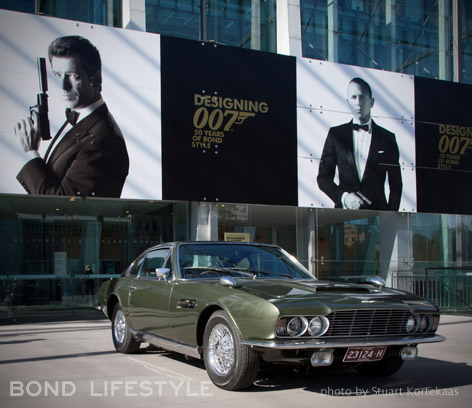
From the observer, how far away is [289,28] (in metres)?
19.0

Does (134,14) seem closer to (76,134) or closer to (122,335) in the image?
(76,134)

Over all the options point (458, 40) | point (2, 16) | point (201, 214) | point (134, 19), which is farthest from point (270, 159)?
point (458, 40)

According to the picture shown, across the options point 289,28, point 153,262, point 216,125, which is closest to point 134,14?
point 216,125

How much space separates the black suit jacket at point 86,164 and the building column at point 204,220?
7.73ft

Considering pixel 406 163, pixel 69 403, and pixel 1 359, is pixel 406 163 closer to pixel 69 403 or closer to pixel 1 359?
pixel 1 359

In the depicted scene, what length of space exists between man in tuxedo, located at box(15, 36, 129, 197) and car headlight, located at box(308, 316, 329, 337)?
10.5 m

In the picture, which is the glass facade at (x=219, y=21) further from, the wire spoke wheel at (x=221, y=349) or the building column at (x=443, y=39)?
the wire spoke wheel at (x=221, y=349)

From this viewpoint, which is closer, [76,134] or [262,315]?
[262,315]

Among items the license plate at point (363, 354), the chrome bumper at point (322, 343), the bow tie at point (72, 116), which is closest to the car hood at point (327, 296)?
the chrome bumper at point (322, 343)

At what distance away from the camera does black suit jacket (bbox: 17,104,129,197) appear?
14367mm

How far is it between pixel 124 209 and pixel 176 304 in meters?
10.5

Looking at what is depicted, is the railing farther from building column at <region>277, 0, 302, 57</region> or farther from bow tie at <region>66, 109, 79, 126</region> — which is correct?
bow tie at <region>66, 109, 79, 126</region>

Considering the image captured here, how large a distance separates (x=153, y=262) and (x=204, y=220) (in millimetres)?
8819

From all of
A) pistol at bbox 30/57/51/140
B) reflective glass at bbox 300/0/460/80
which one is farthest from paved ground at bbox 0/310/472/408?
reflective glass at bbox 300/0/460/80
